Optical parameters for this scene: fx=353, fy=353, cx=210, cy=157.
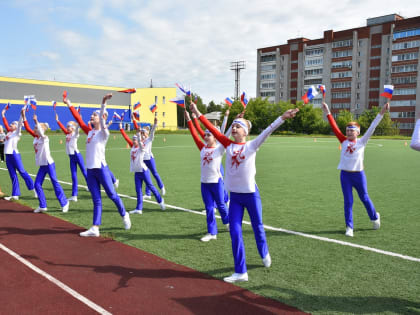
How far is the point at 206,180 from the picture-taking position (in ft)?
20.7

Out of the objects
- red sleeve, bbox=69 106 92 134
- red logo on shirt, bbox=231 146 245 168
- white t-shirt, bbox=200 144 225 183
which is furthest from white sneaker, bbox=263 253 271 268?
red sleeve, bbox=69 106 92 134

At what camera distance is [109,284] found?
181 inches

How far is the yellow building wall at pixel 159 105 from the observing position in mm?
76000

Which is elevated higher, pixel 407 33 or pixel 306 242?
pixel 407 33

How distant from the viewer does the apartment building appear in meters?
75.1

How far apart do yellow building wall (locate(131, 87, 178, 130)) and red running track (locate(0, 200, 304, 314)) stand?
67.3 m

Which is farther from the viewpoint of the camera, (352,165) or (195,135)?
(352,165)

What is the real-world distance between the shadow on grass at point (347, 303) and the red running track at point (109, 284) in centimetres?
21

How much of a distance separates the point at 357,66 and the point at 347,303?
292 ft

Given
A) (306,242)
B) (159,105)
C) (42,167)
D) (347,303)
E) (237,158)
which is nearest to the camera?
(347,303)

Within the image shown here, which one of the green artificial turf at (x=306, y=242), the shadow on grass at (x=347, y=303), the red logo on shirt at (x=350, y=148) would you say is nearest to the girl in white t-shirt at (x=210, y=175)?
the green artificial turf at (x=306, y=242)

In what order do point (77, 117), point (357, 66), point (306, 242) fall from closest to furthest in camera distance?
1. point (306, 242)
2. point (77, 117)
3. point (357, 66)

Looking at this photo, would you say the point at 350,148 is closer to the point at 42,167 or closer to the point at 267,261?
the point at 267,261

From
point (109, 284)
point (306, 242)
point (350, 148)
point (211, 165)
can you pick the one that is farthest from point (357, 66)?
point (109, 284)
